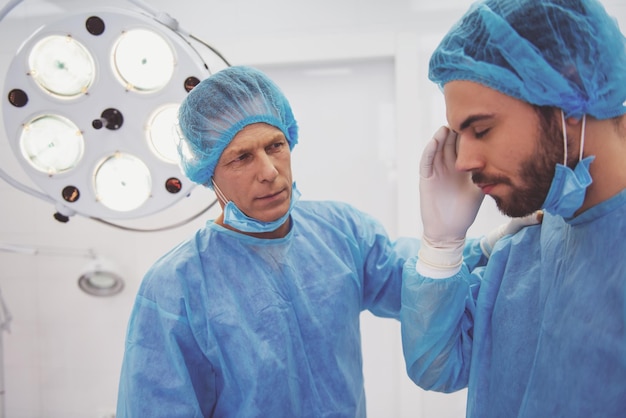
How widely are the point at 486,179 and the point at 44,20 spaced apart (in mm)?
2448

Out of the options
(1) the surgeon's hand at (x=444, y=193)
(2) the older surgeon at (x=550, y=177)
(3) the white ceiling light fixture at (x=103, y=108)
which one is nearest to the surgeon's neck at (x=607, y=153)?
(2) the older surgeon at (x=550, y=177)

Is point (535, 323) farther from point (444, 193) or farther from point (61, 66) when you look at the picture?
point (61, 66)

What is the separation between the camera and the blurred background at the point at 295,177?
2191 mm

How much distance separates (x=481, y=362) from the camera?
1060mm

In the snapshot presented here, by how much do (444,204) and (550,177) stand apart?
1.03ft

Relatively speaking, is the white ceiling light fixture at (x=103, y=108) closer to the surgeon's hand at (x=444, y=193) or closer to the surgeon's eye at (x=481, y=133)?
the surgeon's hand at (x=444, y=193)

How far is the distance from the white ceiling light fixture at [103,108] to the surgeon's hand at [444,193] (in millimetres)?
624

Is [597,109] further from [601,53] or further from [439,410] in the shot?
[439,410]

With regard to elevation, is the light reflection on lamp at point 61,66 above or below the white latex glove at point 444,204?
above

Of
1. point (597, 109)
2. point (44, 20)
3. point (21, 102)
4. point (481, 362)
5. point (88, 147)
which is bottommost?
point (481, 362)

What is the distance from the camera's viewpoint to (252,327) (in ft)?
3.80

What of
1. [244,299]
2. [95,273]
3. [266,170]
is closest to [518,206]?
[266,170]

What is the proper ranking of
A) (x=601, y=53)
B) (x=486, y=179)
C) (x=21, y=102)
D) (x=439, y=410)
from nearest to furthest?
(x=601, y=53) < (x=486, y=179) < (x=21, y=102) < (x=439, y=410)

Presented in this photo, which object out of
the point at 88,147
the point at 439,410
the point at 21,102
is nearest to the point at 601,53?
the point at 88,147
